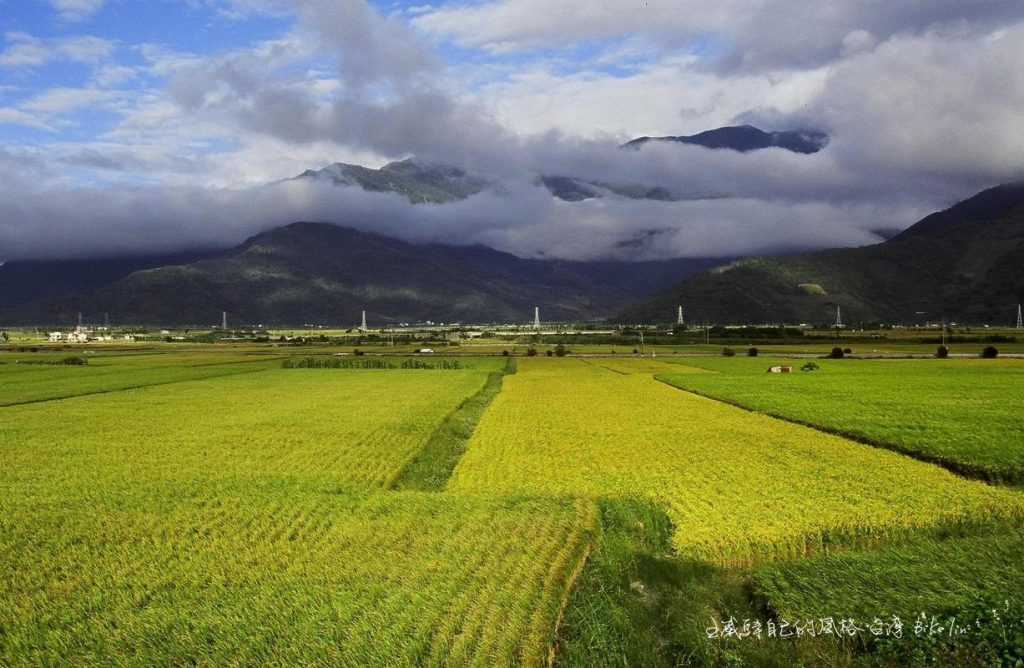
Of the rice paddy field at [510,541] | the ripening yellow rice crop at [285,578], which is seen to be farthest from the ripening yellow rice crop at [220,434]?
the ripening yellow rice crop at [285,578]

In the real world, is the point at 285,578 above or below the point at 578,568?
above

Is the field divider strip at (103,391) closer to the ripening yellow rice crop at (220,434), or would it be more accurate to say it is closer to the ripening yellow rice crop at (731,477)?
the ripening yellow rice crop at (220,434)

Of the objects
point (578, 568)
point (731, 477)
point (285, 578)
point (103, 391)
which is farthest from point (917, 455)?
point (103, 391)

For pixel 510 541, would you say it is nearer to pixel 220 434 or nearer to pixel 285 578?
pixel 285 578

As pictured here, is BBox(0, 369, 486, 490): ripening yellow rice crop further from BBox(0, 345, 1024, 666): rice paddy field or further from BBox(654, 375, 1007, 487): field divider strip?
BBox(654, 375, 1007, 487): field divider strip

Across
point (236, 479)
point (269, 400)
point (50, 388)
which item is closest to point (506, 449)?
point (236, 479)

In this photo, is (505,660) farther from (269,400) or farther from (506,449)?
(269,400)

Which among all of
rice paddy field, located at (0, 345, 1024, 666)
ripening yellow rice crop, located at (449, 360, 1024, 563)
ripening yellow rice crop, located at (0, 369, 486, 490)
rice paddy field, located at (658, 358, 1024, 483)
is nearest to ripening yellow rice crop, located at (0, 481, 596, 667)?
rice paddy field, located at (0, 345, 1024, 666)

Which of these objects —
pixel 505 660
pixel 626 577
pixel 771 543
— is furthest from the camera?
pixel 771 543
